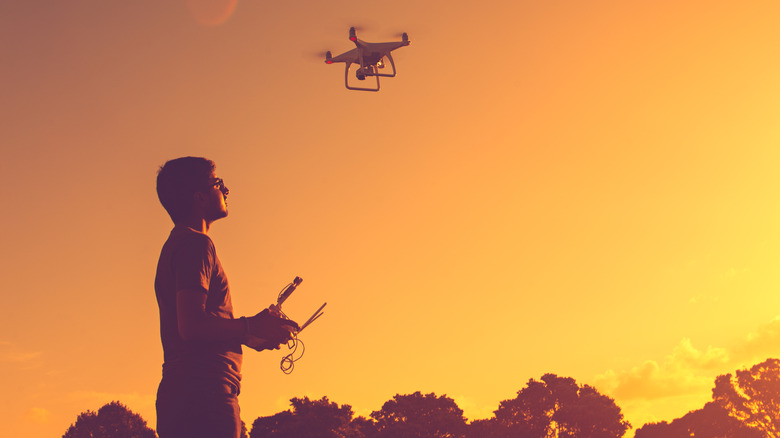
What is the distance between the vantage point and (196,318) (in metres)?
4.69

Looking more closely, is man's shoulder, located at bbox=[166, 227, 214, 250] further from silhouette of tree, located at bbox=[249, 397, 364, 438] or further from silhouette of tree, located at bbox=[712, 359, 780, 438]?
silhouette of tree, located at bbox=[712, 359, 780, 438]

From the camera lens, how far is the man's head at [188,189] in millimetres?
5441

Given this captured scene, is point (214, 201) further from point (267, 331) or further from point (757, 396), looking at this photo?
point (757, 396)

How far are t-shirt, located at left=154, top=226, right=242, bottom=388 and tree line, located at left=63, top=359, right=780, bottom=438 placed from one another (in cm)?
7684

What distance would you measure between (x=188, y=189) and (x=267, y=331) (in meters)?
1.41

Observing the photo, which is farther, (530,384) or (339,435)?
(530,384)

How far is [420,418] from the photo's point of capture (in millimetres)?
84125

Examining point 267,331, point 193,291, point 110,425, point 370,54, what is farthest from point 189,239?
point 110,425

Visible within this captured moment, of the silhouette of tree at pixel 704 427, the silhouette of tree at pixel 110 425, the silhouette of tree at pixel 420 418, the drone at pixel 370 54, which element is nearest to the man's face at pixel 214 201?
the drone at pixel 370 54

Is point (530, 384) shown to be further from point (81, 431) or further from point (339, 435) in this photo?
point (81, 431)

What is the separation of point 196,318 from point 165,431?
85 centimetres

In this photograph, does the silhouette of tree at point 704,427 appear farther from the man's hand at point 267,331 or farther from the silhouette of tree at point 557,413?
the man's hand at point 267,331

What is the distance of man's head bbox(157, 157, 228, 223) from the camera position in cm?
544

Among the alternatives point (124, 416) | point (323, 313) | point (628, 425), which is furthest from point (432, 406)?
point (323, 313)
